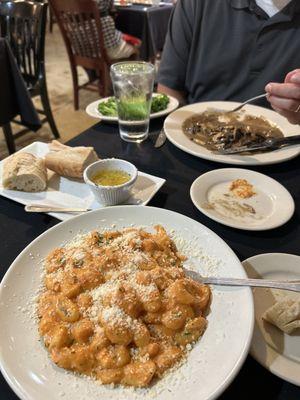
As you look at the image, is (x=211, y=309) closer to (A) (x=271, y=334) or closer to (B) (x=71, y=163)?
(A) (x=271, y=334)

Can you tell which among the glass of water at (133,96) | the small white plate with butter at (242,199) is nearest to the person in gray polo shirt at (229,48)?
the glass of water at (133,96)

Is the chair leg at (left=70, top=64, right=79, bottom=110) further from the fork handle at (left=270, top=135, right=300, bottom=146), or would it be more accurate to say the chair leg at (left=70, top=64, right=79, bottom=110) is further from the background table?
the fork handle at (left=270, top=135, right=300, bottom=146)

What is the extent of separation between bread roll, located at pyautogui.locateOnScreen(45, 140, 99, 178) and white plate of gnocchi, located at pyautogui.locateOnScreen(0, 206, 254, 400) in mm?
284

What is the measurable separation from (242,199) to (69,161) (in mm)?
605

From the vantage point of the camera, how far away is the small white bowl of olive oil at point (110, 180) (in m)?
1.11

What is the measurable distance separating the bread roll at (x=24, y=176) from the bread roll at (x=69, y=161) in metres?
0.05

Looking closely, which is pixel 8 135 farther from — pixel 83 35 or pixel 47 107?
pixel 83 35

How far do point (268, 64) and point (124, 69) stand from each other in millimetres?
852

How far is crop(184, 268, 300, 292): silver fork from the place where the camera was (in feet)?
2.56

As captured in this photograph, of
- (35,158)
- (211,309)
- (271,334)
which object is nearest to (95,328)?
(211,309)

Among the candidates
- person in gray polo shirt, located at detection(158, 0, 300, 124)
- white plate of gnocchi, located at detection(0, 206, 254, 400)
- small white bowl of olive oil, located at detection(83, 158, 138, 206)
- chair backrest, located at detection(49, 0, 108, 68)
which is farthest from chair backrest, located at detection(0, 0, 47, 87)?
white plate of gnocchi, located at detection(0, 206, 254, 400)

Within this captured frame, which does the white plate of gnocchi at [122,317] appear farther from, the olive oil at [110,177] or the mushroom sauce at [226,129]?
the mushroom sauce at [226,129]

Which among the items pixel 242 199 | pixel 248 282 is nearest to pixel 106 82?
pixel 242 199

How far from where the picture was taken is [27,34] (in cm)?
315
